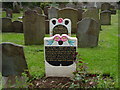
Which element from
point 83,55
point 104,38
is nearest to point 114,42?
point 104,38

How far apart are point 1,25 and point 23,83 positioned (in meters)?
8.11

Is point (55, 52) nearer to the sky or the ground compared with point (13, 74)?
nearer to the sky

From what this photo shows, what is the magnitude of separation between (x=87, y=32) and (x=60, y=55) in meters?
3.32

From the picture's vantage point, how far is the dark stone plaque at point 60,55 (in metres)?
5.48

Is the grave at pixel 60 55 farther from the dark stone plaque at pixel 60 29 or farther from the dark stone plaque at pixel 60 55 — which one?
the dark stone plaque at pixel 60 29

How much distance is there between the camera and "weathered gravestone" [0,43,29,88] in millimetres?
4871

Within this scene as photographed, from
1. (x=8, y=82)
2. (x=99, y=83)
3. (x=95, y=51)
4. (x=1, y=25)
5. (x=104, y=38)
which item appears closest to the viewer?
(x=99, y=83)

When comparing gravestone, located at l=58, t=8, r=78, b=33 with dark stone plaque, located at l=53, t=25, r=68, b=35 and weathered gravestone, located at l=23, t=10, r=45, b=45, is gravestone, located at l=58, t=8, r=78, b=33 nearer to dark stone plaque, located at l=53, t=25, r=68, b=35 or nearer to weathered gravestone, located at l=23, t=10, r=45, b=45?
weathered gravestone, located at l=23, t=10, r=45, b=45

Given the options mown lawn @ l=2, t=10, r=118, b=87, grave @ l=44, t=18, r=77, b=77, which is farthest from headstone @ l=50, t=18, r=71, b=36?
grave @ l=44, t=18, r=77, b=77

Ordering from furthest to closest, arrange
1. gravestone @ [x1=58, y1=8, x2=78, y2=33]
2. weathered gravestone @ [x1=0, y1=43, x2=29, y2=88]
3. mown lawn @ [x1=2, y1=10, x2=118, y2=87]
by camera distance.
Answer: gravestone @ [x1=58, y1=8, x2=78, y2=33], mown lawn @ [x1=2, y1=10, x2=118, y2=87], weathered gravestone @ [x1=0, y1=43, x2=29, y2=88]

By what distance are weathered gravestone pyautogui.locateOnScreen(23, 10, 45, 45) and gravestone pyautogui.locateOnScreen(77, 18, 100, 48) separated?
5.37ft

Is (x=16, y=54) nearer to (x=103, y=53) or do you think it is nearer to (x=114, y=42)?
(x=103, y=53)

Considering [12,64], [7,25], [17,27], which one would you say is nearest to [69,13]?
[17,27]

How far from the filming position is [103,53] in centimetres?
794
